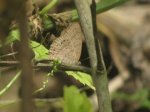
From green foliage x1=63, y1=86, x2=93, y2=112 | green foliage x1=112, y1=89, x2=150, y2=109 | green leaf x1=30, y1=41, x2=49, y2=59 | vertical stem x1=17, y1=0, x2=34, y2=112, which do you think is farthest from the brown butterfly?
green foliage x1=112, y1=89, x2=150, y2=109

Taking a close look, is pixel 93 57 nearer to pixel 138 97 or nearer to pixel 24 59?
pixel 24 59

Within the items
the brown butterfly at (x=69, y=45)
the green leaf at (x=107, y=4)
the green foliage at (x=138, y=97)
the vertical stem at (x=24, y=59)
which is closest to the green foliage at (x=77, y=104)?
the brown butterfly at (x=69, y=45)

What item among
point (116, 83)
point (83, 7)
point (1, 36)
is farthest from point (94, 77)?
point (116, 83)

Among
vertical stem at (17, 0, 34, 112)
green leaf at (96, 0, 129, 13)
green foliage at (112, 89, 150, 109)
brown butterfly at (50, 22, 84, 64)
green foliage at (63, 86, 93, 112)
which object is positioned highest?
vertical stem at (17, 0, 34, 112)

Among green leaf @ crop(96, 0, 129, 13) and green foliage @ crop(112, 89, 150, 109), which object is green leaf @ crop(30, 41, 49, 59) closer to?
green leaf @ crop(96, 0, 129, 13)

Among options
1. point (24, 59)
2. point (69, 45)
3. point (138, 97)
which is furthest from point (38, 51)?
point (138, 97)

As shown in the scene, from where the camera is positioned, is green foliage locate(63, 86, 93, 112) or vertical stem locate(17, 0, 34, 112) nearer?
vertical stem locate(17, 0, 34, 112)

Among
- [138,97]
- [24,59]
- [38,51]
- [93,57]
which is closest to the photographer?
[24,59]
